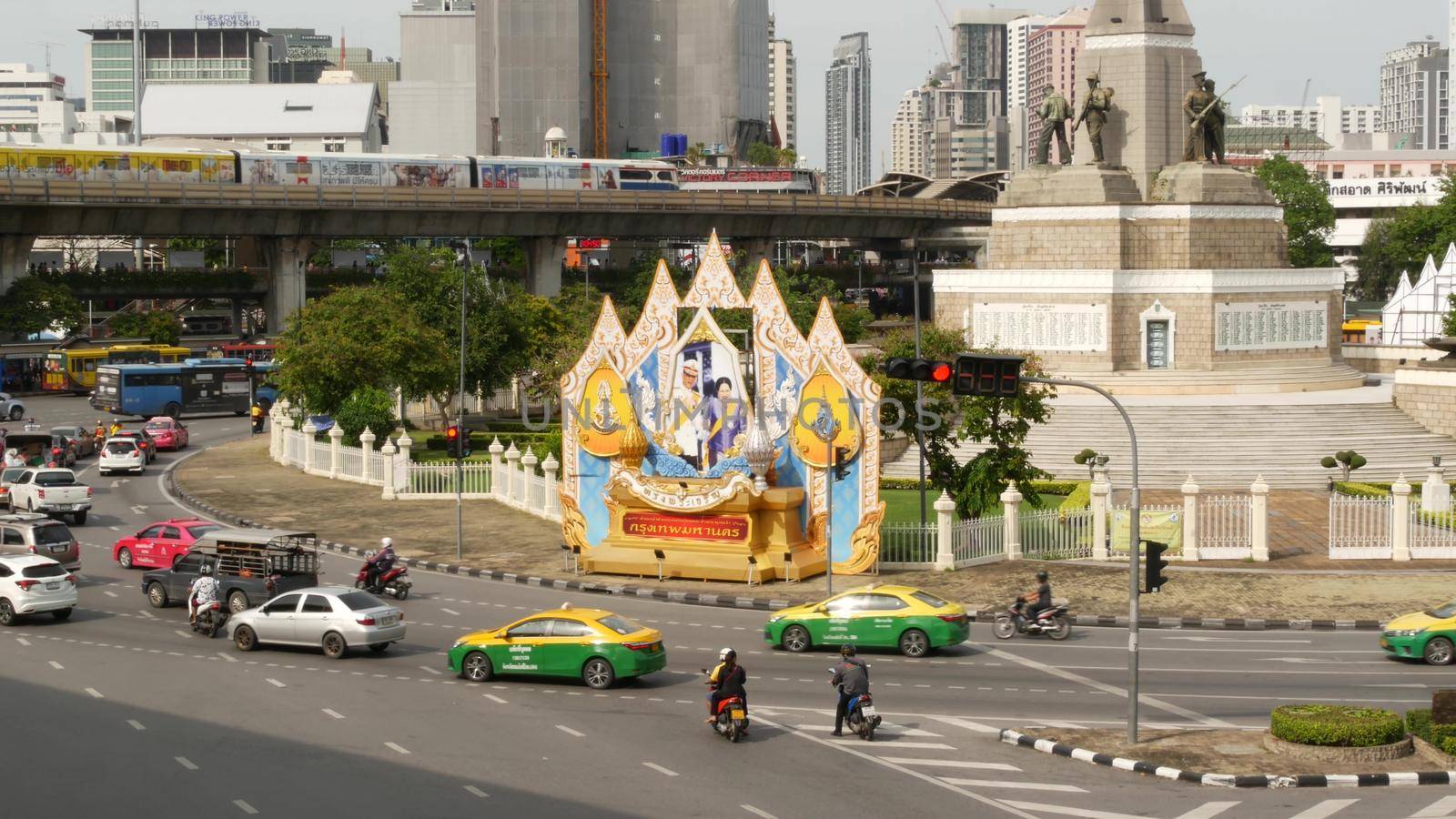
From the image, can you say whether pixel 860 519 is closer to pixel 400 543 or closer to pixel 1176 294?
pixel 400 543

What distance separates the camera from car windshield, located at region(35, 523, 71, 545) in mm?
38469

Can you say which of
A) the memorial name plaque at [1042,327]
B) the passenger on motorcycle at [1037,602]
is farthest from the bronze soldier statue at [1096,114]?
the passenger on motorcycle at [1037,602]

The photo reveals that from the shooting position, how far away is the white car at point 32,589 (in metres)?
33.6

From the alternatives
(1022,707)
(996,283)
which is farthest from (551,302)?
(1022,707)

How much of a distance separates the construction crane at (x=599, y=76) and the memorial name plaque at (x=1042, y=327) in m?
100

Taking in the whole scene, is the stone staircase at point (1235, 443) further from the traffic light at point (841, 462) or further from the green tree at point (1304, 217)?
the green tree at point (1304, 217)

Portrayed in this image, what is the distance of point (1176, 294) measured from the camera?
63375mm

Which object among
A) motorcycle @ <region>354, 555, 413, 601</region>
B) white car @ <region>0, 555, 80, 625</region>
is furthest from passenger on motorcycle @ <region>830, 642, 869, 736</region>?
white car @ <region>0, 555, 80, 625</region>

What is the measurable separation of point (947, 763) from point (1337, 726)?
501cm

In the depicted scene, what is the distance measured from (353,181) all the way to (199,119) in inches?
3654

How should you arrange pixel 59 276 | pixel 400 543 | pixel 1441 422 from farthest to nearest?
pixel 59 276 → pixel 1441 422 → pixel 400 543

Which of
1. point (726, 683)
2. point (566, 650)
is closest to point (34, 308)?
point (566, 650)

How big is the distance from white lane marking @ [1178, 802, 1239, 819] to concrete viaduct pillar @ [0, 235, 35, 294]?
81537mm

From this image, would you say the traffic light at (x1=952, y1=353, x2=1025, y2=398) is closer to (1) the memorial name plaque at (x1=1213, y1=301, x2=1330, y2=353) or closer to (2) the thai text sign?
(2) the thai text sign
